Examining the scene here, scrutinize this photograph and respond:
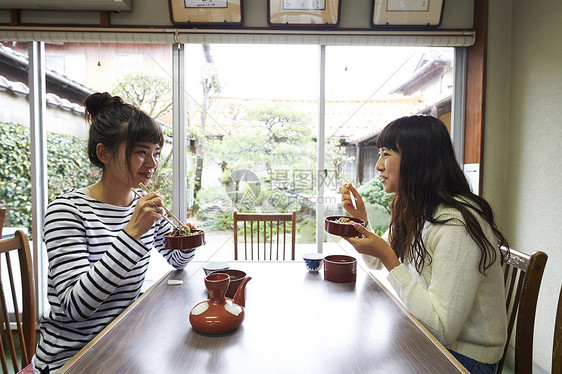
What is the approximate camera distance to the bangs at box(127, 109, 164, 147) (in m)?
1.27

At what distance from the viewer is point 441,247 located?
1.03 meters

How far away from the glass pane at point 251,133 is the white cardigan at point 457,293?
163cm

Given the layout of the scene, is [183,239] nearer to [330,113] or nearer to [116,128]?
[116,128]

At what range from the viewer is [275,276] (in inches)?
58.7

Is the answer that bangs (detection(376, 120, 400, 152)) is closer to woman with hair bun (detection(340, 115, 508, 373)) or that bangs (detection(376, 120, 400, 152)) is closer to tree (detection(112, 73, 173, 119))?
woman with hair bun (detection(340, 115, 508, 373))

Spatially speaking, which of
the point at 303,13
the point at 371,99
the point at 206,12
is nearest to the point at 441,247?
the point at 371,99

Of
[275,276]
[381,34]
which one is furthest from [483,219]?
[381,34]

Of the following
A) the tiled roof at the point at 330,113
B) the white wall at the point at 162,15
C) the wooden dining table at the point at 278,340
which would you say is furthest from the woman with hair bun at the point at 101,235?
the white wall at the point at 162,15

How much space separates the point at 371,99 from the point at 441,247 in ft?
6.13

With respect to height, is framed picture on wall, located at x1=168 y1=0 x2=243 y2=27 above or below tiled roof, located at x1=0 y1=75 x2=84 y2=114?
above

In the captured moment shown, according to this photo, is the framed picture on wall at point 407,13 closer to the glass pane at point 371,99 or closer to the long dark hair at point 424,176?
the glass pane at point 371,99

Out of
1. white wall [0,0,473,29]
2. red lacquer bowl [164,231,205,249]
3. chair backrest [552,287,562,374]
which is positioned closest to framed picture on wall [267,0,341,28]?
white wall [0,0,473,29]

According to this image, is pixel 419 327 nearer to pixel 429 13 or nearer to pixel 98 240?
pixel 98 240

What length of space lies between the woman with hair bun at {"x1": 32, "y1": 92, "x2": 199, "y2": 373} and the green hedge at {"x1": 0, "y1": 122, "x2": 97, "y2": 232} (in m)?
1.58
